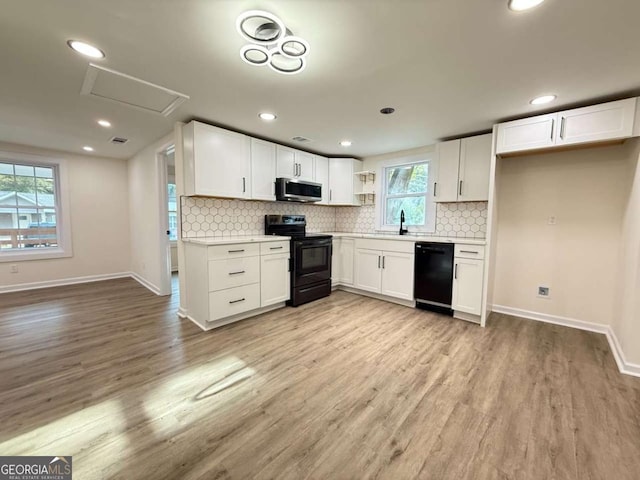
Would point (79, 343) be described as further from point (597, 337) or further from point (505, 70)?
point (597, 337)

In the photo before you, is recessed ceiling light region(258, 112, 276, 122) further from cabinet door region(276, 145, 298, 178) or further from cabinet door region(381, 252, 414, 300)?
cabinet door region(381, 252, 414, 300)

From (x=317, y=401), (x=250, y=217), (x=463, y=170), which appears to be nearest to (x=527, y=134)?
(x=463, y=170)

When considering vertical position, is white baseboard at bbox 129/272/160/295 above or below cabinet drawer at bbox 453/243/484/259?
below

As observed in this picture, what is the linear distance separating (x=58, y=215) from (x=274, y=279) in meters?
4.31

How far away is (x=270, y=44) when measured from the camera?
1.58 m

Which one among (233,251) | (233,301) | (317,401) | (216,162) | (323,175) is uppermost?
(323,175)

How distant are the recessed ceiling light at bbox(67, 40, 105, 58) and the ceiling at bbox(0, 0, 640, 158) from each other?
0.04 metres

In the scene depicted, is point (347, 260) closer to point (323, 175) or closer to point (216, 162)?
point (323, 175)

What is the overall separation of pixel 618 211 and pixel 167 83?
176 inches

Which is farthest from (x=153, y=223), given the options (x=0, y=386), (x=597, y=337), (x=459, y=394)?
(x=597, y=337)

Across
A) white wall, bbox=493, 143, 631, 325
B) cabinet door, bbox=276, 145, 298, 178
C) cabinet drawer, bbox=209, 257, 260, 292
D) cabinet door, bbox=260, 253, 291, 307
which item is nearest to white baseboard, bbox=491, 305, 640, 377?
white wall, bbox=493, 143, 631, 325

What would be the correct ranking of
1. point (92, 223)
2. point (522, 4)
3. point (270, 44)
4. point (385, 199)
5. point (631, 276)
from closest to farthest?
point (522, 4), point (270, 44), point (631, 276), point (385, 199), point (92, 223)

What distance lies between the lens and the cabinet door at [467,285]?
302cm

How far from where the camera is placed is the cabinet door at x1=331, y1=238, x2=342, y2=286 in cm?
431
